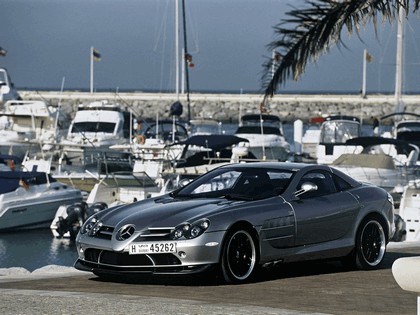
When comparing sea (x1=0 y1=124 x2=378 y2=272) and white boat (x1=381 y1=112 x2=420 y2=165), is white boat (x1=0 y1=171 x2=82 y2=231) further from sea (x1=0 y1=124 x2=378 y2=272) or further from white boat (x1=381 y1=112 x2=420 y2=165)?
white boat (x1=381 y1=112 x2=420 y2=165)

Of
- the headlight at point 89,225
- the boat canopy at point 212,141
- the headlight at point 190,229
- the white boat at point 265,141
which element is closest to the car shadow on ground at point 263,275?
the headlight at point 190,229

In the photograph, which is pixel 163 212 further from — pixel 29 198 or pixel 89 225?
pixel 29 198

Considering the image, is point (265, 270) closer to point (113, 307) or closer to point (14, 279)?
point (14, 279)

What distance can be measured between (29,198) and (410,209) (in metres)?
10.6

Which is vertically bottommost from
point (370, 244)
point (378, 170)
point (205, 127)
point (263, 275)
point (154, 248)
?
point (205, 127)

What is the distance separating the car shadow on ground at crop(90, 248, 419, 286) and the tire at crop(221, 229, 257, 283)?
95 mm

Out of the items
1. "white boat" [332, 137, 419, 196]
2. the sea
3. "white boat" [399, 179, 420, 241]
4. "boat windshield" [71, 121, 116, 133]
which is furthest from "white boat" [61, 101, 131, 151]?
"white boat" [399, 179, 420, 241]

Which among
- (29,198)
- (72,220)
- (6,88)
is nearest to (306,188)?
(72,220)

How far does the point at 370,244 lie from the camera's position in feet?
44.9

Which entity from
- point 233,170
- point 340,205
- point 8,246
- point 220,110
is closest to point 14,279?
point 233,170

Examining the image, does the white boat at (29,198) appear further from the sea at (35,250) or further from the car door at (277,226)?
the car door at (277,226)

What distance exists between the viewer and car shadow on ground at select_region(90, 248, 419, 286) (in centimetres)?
1211

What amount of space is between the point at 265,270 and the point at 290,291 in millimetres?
1843

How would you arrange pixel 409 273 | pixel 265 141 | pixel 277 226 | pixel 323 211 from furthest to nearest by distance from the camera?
pixel 265 141
pixel 323 211
pixel 277 226
pixel 409 273
